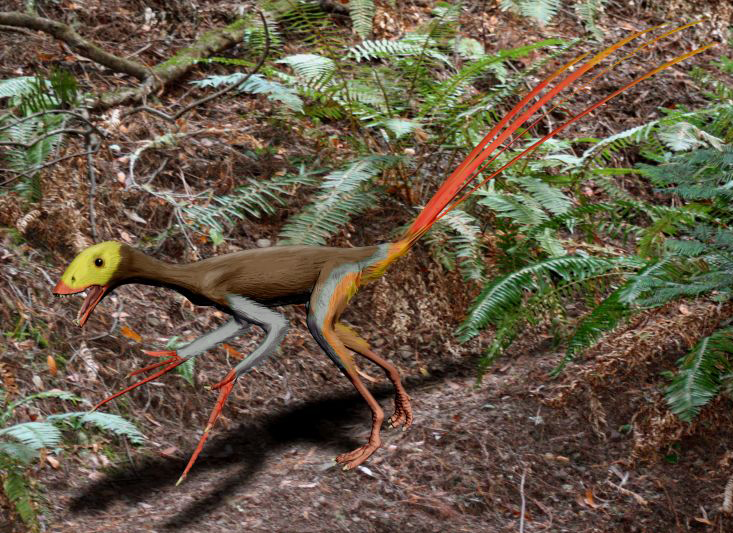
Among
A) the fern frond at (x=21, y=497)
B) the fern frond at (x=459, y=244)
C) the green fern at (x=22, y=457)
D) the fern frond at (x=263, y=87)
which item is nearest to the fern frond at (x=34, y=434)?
the green fern at (x=22, y=457)

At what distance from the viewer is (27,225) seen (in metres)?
3.86

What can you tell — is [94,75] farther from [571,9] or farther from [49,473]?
[571,9]

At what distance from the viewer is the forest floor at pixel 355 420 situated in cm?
306

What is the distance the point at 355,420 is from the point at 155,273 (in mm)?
1652

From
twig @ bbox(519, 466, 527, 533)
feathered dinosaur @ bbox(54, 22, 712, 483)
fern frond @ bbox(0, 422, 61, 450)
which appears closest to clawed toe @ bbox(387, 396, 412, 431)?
feathered dinosaur @ bbox(54, 22, 712, 483)

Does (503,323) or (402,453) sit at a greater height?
(503,323)

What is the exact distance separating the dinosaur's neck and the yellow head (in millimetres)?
32

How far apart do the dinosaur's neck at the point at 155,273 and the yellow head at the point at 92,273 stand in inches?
1.2

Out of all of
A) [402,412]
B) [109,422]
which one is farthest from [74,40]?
[402,412]

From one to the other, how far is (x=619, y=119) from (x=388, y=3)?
207cm

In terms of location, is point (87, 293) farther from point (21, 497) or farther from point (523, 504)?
point (523, 504)

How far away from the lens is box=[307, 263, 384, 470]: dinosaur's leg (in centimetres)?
215

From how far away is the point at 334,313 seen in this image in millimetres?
2189

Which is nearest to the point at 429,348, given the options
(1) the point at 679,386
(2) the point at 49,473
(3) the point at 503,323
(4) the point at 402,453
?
(3) the point at 503,323
